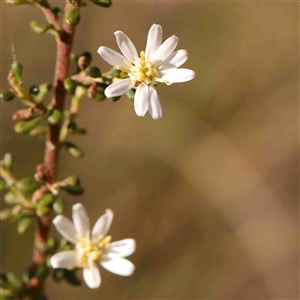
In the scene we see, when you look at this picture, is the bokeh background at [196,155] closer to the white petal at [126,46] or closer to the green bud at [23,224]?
the green bud at [23,224]

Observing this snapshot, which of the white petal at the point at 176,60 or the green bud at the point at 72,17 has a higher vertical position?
the white petal at the point at 176,60

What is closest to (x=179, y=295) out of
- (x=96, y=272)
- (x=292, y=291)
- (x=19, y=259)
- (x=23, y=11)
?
(x=292, y=291)

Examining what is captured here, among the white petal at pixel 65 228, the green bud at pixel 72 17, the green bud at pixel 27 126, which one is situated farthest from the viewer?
the white petal at pixel 65 228

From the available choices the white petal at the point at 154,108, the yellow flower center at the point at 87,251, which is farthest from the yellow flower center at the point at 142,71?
the yellow flower center at the point at 87,251

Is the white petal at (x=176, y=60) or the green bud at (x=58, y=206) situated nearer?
the white petal at (x=176, y=60)

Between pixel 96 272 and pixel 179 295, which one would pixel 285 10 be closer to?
pixel 179 295

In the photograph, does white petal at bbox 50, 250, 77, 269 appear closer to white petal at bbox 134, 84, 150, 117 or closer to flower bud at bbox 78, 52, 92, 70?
white petal at bbox 134, 84, 150, 117

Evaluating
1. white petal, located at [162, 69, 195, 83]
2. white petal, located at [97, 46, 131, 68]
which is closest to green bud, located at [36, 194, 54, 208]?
white petal, located at [97, 46, 131, 68]

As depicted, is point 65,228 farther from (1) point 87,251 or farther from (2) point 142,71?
(2) point 142,71
